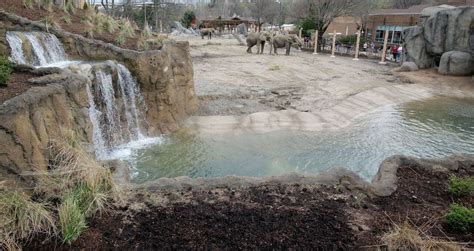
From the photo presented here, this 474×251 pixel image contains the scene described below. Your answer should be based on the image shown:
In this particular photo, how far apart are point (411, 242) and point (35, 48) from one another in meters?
8.81

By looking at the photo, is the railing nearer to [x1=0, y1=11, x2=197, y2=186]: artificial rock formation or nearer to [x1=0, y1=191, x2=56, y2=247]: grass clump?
[x1=0, y1=11, x2=197, y2=186]: artificial rock formation

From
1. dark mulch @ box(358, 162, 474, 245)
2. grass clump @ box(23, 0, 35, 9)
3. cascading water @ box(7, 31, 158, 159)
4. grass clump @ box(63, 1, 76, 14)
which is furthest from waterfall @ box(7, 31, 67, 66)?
dark mulch @ box(358, 162, 474, 245)

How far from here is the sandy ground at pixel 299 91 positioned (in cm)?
1126

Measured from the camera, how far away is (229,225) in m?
4.19

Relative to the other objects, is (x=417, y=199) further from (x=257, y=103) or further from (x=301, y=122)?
(x=257, y=103)

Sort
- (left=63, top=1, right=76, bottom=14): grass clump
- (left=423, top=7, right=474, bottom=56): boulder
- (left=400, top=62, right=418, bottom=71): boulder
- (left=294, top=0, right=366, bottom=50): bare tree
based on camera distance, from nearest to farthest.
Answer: (left=63, top=1, right=76, bottom=14): grass clump < (left=423, top=7, right=474, bottom=56): boulder < (left=400, top=62, right=418, bottom=71): boulder < (left=294, top=0, right=366, bottom=50): bare tree

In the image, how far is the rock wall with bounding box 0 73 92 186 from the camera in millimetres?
4691

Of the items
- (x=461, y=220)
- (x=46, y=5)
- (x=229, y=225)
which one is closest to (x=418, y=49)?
(x=46, y=5)

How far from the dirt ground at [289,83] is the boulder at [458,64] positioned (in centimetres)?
54

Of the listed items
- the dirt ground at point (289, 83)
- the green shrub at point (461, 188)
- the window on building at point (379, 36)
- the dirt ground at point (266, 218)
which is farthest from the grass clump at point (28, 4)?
the window on building at point (379, 36)

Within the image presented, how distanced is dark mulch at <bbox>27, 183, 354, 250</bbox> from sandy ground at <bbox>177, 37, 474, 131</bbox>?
600 centimetres

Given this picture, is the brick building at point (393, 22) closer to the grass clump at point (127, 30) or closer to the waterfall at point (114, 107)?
Result: the grass clump at point (127, 30)

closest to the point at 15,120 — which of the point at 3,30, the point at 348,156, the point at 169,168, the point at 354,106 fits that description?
the point at 169,168

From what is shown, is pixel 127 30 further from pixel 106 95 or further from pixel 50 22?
pixel 106 95
